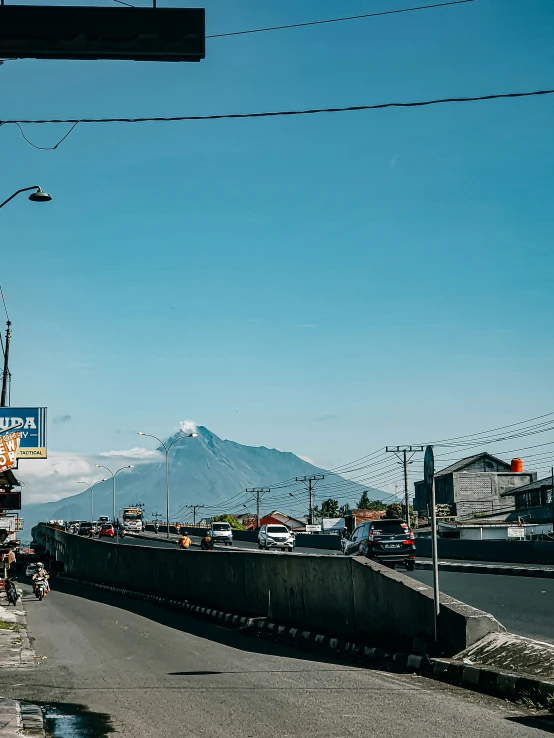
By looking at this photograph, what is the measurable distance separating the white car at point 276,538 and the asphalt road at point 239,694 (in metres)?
37.4

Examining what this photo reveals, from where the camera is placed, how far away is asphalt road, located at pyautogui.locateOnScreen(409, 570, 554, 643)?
16.7 m

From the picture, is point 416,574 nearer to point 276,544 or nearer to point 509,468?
point 276,544

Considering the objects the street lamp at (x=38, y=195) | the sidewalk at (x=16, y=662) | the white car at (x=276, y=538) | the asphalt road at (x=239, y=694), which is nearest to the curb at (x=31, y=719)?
the sidewalk at (x=16, y=662)

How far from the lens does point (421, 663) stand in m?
12.4

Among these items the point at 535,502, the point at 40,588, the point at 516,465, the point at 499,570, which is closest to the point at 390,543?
the point at 499,570

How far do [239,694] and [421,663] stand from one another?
2.78m

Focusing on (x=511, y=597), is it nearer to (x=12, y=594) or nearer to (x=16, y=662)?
(x=16, y=662)

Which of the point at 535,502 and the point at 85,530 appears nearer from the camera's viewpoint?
the point at 535,502

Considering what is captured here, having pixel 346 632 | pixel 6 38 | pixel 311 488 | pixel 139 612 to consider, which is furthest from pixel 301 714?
pixel 311 488

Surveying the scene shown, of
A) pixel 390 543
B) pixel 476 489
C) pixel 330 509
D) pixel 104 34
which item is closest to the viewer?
pixel 104 34

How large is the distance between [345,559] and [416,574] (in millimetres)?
15359

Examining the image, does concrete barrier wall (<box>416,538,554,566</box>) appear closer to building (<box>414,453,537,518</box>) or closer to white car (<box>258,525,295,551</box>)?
white car (<box>258,525,295,551</box>)

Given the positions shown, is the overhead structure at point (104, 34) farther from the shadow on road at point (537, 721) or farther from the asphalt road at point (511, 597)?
the asphalt road at point (511, 597)

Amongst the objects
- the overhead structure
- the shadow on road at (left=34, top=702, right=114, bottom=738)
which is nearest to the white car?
the shadow on road at (left=34, top=702, right=114, bottom=738)
